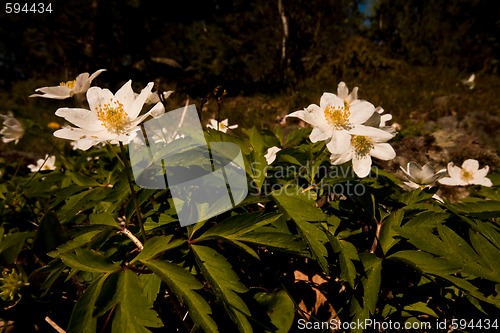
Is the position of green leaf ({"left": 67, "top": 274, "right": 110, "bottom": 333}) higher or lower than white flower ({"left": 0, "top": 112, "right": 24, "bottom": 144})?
lower

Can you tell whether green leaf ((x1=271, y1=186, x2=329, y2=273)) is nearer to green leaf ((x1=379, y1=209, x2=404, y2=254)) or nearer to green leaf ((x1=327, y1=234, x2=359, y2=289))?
green leaf ((x1=327, y1=234, x2=359, y2=289))

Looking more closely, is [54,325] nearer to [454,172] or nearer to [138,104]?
[138,104]

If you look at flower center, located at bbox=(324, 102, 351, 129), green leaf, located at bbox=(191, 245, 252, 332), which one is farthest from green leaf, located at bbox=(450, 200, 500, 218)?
green leaf, located at bbox=(191, 245, 252, 332)

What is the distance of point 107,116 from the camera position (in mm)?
1200

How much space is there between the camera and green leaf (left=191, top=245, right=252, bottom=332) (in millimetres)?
865

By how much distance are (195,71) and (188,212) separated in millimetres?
10437

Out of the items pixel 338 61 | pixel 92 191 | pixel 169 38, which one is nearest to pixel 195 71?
pixel 169 38

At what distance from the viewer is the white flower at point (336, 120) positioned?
1.26 meters

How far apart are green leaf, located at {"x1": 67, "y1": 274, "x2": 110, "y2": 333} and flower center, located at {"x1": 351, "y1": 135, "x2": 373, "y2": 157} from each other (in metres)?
1.08

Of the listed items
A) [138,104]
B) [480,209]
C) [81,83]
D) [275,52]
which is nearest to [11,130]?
[81,83]

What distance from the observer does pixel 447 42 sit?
13.7 m

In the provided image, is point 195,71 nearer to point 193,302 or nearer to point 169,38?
point 169,38

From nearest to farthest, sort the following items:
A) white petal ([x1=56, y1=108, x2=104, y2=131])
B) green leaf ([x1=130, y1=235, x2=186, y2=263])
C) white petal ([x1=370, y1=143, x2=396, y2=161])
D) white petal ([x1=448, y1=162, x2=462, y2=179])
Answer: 1. green leaf ([x1=130, y1=235, x2=186, y2=263])
2. white petal ([x1=56, y1=108, x2=104, y2=131])
3. white petal ([x1=370, y1=143, x2=396, y2=161])
4. white petal ([x1=448, y1=162, x2=462, y2=179])

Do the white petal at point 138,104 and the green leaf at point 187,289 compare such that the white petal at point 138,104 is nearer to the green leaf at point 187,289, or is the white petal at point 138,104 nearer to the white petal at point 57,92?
the white petal at point 57,92
